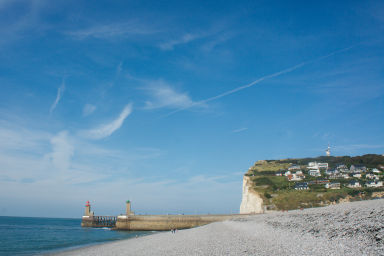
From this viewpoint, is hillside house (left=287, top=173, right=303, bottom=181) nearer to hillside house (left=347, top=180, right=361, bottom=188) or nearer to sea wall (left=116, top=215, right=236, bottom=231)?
hillside house (left=347, top=180, right=361, bottom=188)

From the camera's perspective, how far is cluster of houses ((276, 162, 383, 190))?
69.2 metres

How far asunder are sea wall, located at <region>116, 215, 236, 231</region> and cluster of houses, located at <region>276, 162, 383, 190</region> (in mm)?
26861

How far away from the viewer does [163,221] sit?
6003 centimetres

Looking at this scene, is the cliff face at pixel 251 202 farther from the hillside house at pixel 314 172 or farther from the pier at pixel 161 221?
the hillside house at pixel 314 172

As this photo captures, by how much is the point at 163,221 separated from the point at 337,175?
2275 inches

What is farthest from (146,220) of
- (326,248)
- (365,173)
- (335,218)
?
(365,173)

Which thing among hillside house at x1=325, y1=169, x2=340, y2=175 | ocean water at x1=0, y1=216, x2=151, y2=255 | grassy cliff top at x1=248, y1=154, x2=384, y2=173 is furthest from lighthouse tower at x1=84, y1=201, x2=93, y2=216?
hillside house at x1=325, y1=169, x2=340, y2=175

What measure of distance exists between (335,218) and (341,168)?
86.0 metres

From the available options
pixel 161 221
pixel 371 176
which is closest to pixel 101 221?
pixel 161 221

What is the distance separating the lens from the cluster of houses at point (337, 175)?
69.2 metres

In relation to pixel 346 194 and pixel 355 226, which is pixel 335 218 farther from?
pixel 346 194

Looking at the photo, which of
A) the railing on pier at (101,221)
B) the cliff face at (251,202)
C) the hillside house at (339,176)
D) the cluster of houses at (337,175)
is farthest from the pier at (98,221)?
the hillside house at (339,176)

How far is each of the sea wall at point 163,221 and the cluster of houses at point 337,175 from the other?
26861 millimetres

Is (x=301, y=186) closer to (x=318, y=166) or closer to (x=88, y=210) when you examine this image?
(x=318, y=166)
